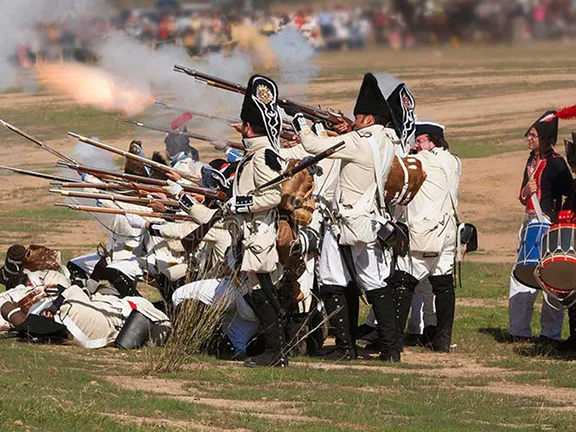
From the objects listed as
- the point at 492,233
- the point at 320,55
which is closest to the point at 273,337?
the point at 320,55

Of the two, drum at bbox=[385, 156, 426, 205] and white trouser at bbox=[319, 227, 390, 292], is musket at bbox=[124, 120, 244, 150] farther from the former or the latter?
white trouser at bbox=[319, 227, 390, 292]

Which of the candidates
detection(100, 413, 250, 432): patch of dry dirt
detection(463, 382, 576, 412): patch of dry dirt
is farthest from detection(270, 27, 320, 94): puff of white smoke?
detection(100, 413, 250, 432): patch of dry dirt

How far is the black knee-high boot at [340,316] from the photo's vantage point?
11641mm

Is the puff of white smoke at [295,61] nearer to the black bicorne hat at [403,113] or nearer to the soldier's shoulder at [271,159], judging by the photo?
the black bicorne hat at [403,113]

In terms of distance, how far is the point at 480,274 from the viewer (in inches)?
746

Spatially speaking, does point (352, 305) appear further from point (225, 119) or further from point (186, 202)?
point (225, 119)

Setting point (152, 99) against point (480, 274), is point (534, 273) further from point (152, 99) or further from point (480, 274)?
point (480, 274)

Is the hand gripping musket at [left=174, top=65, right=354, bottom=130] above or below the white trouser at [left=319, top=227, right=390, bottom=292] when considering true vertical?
above

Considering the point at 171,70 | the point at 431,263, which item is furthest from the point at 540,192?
the point at 171,70

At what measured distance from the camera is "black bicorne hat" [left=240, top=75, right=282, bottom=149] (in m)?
11.1

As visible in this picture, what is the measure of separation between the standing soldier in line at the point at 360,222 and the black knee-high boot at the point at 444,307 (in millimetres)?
1047

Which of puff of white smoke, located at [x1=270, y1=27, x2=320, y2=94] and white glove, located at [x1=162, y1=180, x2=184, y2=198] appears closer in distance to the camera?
white glove, located at [x1=162, y1=180, x2=184, y2=198]

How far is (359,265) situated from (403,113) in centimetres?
191

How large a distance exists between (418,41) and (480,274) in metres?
6.77
